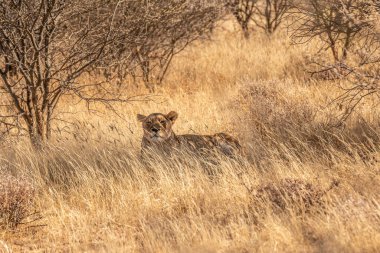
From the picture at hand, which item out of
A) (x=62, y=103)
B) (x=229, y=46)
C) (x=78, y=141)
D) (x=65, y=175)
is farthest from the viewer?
(x=229, y=46)

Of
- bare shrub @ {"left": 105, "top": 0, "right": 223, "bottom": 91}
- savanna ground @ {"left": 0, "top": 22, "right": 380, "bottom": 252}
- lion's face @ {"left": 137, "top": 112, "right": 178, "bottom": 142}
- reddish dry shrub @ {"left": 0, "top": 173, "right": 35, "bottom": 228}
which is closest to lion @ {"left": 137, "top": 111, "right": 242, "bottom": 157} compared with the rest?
lion's face @ {"left": 137, "top": 112, "right": 178, "bottom": 142}

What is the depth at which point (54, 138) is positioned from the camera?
9.62 meters

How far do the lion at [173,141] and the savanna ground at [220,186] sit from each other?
9.1 inches

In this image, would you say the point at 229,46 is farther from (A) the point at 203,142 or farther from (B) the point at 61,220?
(B) the point at 61,220

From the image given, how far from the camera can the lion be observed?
326 inches

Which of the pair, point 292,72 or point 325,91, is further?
point 292,72

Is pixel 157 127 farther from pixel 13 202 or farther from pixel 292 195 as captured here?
pixel 292 195

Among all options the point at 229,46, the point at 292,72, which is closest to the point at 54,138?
the point at 292,72

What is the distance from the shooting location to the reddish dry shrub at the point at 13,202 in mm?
6602

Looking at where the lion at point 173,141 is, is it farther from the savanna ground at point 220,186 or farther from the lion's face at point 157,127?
the savanna ground at point 220,186

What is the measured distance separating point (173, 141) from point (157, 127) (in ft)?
1.07

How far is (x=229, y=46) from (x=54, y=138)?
791 cm

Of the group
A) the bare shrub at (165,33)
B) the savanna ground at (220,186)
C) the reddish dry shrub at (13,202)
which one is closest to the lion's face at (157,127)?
the savanna ground at (220,186)

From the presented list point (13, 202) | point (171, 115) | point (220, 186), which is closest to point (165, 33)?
Answer: point (171, 115)
